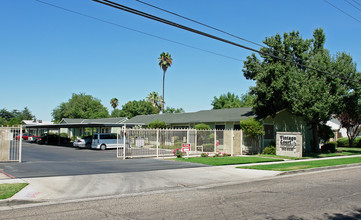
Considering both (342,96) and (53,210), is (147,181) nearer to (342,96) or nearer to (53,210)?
(53,210)

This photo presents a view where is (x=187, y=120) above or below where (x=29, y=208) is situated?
above

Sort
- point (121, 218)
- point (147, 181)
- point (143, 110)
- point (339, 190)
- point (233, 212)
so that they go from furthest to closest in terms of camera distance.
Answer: point (143, 110), point (147, 181), point (339, 190), point (233, 212), point (121, 218)

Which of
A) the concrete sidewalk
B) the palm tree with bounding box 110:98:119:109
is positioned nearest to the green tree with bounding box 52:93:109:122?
the palm tree with bounding box 110:98:119:109

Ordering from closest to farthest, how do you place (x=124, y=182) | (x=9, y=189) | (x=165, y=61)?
(x=9, y=189), (x=124, y=182), (x=165, y=61)

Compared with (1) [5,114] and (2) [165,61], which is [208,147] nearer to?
(2) [165,61]

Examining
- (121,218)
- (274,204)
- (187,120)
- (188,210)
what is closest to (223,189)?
(274,204)

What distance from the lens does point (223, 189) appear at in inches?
418

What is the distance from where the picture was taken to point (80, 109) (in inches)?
3314

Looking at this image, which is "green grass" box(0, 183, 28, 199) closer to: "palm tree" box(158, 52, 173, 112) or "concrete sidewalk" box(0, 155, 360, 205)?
"concrete sidewalk" box(0, 155, 360, 205)

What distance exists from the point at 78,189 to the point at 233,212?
554 centimetres

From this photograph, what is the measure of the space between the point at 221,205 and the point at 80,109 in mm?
81184

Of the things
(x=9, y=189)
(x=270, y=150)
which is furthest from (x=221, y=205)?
(x=270, y=150)

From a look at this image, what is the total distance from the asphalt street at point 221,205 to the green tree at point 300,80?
42.1 ft

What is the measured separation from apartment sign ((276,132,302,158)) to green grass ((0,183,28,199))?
63.4ft
